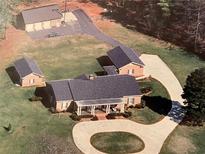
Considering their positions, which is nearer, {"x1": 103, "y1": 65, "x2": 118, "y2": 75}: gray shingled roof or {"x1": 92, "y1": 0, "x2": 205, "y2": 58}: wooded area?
{"x1": 103, "y1": 65, "x2": 118, "y2": 75}: gray shingled roof

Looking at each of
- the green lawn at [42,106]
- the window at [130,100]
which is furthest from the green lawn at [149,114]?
the green lawn at [42,106]

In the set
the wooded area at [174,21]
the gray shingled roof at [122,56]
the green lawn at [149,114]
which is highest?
the wooded area at [174,21]

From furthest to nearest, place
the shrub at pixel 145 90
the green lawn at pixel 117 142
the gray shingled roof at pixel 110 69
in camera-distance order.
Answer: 1. the gray shingled roof at pixel 110 69
2. the shrub at pixel 145 90
3. the green lawn at pixel 117 142

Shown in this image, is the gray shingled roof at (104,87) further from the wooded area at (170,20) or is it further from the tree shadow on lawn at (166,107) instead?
the wooded area at (170,20)

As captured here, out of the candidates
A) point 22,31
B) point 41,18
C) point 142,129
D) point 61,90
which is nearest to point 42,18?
point 41,18

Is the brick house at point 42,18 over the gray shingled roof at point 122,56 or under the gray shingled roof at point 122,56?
over

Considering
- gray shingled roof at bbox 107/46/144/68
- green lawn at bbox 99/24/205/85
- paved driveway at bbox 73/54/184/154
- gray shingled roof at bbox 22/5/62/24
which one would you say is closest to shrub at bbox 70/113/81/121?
paved driveway at bbox 73/54/184/154

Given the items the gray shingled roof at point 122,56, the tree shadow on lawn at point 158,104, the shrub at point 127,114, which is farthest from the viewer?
the gray shingled roof at point 122,56

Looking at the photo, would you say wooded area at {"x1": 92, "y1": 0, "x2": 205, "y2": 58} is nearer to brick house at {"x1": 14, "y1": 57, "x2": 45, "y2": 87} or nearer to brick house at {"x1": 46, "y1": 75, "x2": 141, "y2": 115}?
brick house at {"x1": 46, "y1": 75, "x2": 141, "y2": 115}
